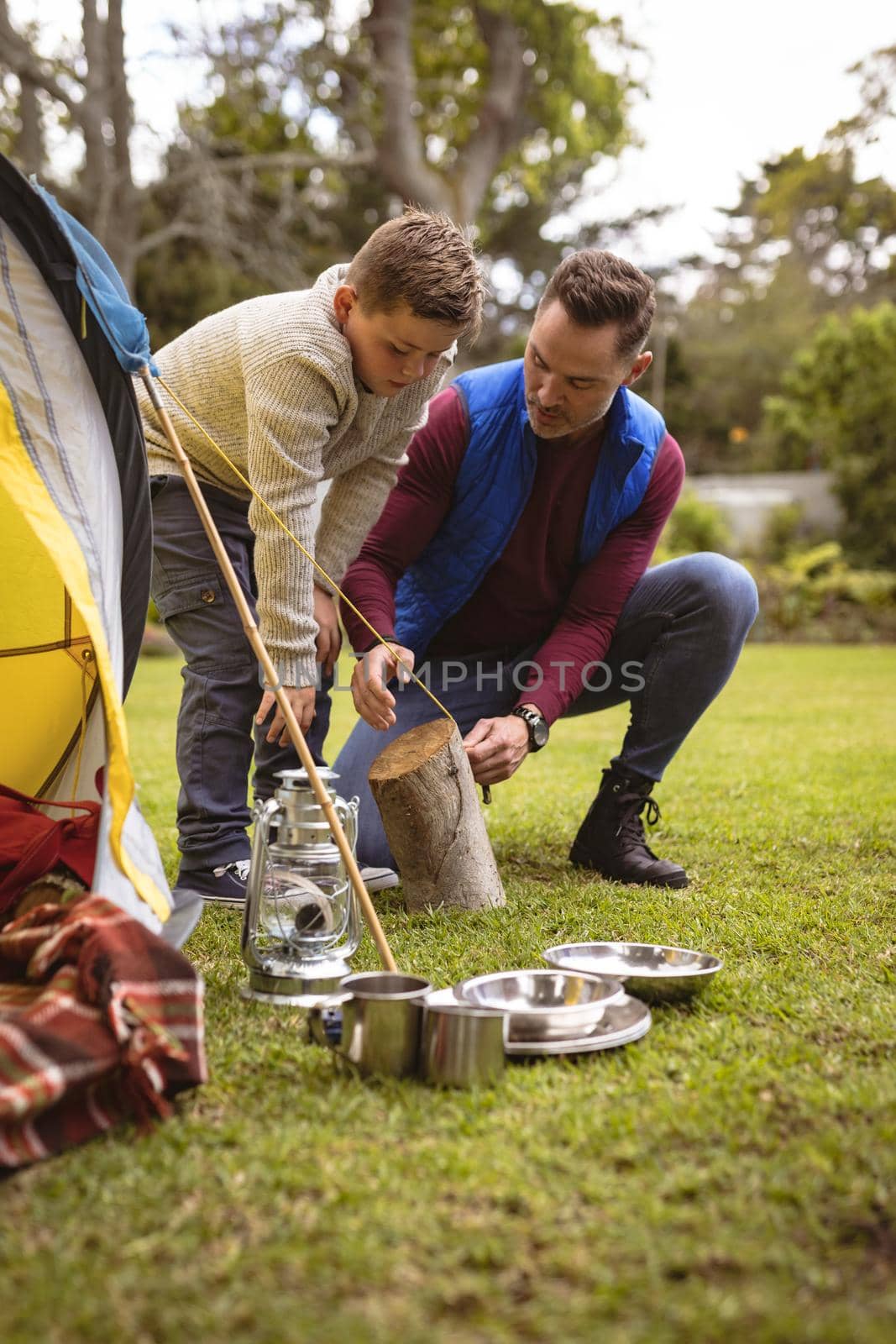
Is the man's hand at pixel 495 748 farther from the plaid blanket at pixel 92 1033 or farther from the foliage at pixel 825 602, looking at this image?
the foliage at pixel 825 602

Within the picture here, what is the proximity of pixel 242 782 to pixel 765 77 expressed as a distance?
62.1 ft

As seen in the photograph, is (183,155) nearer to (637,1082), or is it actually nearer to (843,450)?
(843,450)

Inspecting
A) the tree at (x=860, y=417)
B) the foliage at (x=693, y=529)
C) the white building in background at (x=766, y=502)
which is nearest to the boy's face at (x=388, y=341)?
the foliage at (x=693, y=529)

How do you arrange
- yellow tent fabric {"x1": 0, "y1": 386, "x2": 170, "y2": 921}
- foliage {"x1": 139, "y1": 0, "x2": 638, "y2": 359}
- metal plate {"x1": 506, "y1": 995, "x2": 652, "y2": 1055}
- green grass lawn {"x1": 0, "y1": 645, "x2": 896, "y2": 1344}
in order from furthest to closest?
foliage {"x1": 139, "y1": 0, "x2": 638, "y2": 359}
yellow tent fabric {"x1": 0, "y1": 386, "x2": 170, "y2": 921}
metal plate {"x1": 506, "y1": 995, "x2": 652, "y2": 1055}
green grass lawn {"x1": 0, "y1": 645, "x2": 896, "y2": 1344}

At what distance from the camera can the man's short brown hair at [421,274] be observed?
7.55 feet

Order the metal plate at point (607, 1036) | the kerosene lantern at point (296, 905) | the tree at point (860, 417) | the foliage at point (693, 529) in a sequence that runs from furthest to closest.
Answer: the tree at point (860, 417), the foliage at point (693, 529), the kerosene lantern at point (296, 905), the metal plate at point (607, 1036)

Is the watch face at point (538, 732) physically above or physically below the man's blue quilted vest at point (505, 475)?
below

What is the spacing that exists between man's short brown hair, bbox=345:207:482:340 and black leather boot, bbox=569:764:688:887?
1172 mm

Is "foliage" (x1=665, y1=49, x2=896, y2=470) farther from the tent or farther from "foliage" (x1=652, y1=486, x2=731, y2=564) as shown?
the tent

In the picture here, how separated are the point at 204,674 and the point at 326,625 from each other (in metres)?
0.31

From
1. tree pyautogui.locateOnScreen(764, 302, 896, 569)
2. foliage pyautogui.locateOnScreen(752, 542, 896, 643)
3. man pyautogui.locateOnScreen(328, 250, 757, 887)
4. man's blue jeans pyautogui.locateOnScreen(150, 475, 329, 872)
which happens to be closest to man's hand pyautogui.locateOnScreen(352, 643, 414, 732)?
man pyautogui.locateOnScreen(328, 250, 757, 887)

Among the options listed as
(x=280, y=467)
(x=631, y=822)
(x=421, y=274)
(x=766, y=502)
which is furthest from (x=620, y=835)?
(x=766, y=502)

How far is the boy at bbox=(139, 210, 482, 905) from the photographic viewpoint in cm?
234

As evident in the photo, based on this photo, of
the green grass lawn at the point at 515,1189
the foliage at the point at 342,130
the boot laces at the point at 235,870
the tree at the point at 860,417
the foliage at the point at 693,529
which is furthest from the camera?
the tree at the point at 860,417
